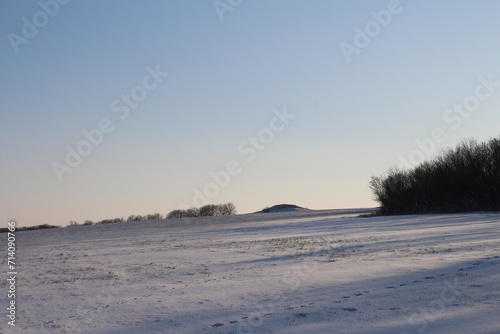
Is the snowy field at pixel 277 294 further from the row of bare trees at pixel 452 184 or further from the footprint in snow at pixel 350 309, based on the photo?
the row of bare trees at pixel 452 184

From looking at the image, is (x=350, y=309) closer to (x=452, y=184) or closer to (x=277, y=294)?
(x=277, y=294)

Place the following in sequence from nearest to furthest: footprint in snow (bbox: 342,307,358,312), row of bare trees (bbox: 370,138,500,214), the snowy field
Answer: the snowy field → footprint in snow (bbox: 342,307,358,312) → row of bare trees (bbox: 370,138,500,214)

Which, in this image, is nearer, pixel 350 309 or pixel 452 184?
pixel 350 309

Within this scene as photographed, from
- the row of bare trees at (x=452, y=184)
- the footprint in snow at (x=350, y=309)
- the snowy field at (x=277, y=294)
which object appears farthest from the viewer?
the row of bare trees at (x=452, y=184)

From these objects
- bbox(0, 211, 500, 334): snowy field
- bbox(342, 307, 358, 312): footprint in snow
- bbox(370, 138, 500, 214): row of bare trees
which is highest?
bbox(370, 138, 500, 214): row of bare trees

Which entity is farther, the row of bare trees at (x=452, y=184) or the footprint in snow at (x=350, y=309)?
the row of bare trees at (x=452, y=184)

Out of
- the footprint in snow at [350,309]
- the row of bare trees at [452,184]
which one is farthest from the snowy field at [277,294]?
the row of bare trees at [452,184]

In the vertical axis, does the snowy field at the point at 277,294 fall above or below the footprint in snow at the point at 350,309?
above

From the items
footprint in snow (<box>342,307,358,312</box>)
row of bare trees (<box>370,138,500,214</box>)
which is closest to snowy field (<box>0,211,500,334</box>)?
footprint in snow (<box>342,307,358,312</box>)

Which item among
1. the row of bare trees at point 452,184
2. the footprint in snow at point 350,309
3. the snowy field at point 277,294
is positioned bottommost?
the footprint in snow at point 350,309

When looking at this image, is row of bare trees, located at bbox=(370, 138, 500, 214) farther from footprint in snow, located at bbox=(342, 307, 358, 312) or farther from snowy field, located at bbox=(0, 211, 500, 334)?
footprint in snow, located at bbox=(342, 307, 358, 312)

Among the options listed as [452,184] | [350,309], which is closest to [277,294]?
[350,309]

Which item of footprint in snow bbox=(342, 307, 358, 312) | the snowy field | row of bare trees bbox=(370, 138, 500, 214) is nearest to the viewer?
the snowy field

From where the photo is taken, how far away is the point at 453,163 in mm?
58250
